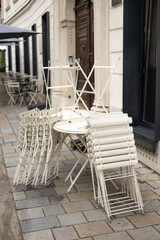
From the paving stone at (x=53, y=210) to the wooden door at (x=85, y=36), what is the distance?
5.25 meters

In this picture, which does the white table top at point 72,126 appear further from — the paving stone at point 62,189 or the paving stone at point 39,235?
the paving stone at point 39,235

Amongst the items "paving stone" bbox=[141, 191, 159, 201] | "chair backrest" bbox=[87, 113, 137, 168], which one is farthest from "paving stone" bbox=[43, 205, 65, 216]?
"paving stone" bbox=[141, 191, 159, 201]

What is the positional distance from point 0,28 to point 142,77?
11.3ft

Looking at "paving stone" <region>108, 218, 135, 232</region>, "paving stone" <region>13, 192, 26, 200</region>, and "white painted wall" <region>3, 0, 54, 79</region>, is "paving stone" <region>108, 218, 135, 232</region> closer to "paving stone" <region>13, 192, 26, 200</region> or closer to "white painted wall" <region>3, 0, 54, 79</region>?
"paving stone" <region>13, 192, 26, 200</region>

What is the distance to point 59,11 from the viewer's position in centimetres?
1031

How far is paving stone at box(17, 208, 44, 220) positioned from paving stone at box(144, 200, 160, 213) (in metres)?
1.07

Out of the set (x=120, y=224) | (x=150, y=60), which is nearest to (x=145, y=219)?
(x=120, y=224)

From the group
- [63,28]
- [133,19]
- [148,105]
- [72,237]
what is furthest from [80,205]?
[63,28]

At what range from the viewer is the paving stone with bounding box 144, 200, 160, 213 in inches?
156

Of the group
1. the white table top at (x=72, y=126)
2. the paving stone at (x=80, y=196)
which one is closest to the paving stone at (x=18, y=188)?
the paving stone at (x=80, y=196)

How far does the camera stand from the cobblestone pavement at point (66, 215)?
344 centimetres

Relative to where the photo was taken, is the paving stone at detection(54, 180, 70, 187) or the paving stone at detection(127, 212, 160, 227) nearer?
the paving stone at detection(127, 212, 160, 227)

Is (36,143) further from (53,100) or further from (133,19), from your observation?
(53,100)

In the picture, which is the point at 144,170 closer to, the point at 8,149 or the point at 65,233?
the point at 65,233
